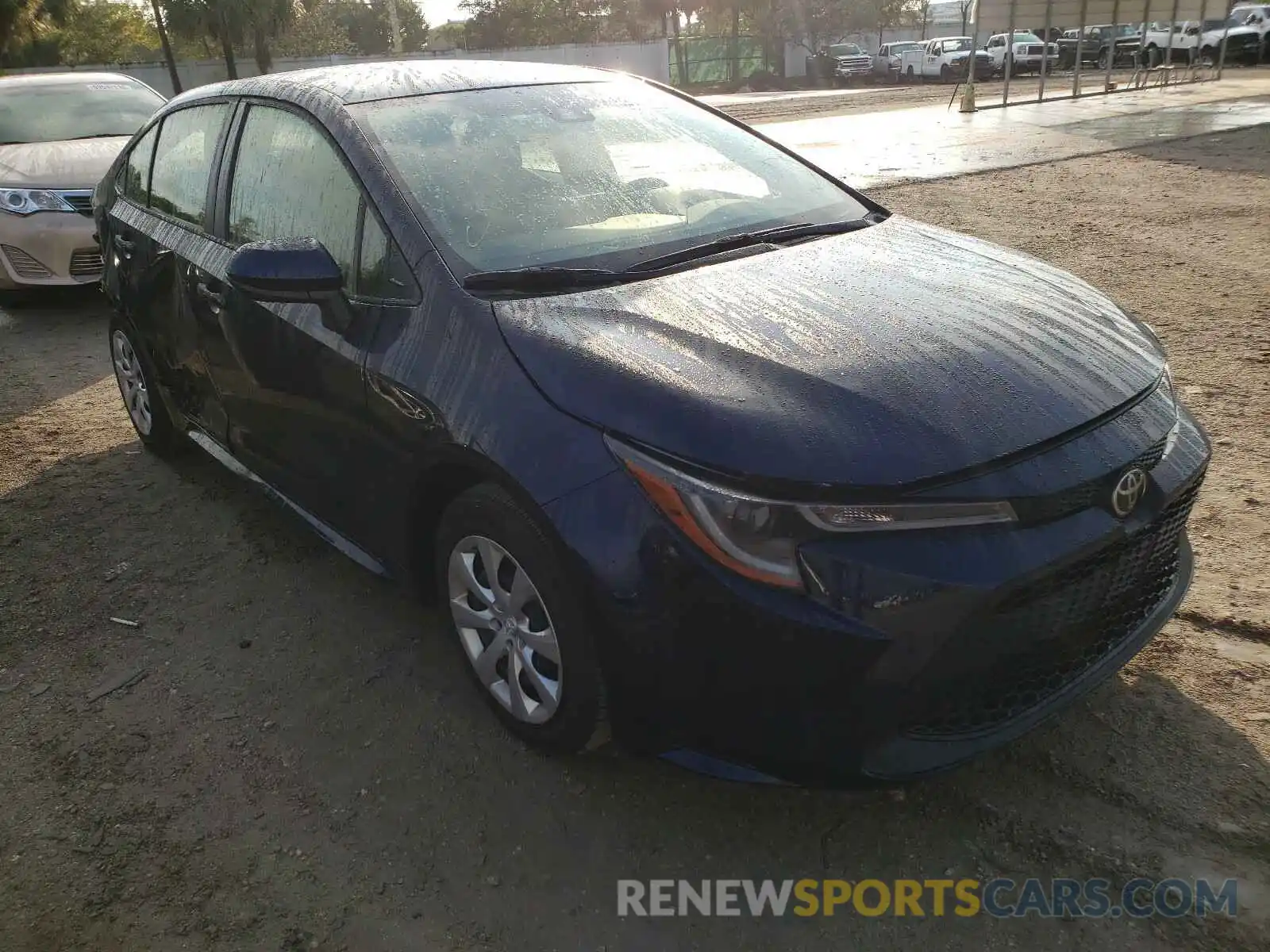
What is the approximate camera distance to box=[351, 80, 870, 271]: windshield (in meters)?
2.68

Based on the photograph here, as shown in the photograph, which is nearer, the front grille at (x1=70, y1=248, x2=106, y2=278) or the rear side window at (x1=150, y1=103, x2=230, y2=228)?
the rear side window at (x1=150, y1=103, x2=230, y2=228)

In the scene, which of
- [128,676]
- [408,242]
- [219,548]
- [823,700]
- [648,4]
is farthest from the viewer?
[648,4]

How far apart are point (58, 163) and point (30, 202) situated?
552mm

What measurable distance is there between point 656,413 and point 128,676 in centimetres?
209

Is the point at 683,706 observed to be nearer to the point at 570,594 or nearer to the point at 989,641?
the point at 570,594

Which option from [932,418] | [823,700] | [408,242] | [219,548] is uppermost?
[408,242]

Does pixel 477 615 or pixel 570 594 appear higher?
pixel 570 594

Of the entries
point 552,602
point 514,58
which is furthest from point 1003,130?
point 514,58

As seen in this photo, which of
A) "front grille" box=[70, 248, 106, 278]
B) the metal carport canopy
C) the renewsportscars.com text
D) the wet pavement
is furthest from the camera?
the metal carport canopy

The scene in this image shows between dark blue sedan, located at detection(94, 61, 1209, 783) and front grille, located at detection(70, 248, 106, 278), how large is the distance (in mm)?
4691

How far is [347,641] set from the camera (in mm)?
3174

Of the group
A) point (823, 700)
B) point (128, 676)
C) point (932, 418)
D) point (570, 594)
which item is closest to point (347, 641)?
point (128, 676)

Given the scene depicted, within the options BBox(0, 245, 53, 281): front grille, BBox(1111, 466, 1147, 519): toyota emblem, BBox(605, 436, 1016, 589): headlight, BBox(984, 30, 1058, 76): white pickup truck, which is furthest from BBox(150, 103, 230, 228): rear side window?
BBox(984, 30, 1058, 76): white pickup truck

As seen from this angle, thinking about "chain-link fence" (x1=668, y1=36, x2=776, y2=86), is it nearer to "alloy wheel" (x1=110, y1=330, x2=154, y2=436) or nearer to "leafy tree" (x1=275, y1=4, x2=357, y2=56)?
"leafy tree" (x1=275, y1=4, x2=357, y2=56)
